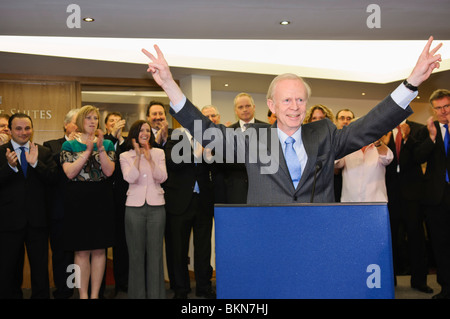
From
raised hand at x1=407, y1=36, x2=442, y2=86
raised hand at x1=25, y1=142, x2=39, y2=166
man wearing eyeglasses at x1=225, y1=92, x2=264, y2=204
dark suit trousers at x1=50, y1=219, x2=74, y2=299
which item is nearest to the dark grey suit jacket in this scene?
raised hand at x1=407, y1=36, x2=442, y2=86

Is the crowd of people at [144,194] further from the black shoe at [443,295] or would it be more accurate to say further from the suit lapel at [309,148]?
the suit lapel at [309,148]

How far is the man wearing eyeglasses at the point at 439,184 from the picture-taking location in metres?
4.41

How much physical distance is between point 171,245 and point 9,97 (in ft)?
10.5

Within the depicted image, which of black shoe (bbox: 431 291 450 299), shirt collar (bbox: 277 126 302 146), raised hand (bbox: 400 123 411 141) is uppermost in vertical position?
raised hand (bbox: 400 123 411 141)

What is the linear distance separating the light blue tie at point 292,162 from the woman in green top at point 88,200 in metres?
2.43

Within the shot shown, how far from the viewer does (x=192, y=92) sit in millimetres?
6602

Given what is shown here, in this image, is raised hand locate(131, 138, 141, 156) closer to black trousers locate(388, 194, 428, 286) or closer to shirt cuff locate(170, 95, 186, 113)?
shirt cuff locate(170, 95, 186, 113)

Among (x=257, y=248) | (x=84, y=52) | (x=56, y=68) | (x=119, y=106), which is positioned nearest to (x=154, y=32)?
(x=84, y=52)

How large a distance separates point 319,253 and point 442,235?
372 centimetres

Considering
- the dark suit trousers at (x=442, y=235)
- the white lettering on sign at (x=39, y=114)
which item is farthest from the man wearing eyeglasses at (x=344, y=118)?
the white lettering on sign at (x=39, y=114)

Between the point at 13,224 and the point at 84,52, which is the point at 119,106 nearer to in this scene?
the point at 84,52

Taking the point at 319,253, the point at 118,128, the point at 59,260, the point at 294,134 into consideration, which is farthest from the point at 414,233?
the point at 319,253

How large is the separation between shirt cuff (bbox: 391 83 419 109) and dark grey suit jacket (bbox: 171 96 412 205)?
2cm

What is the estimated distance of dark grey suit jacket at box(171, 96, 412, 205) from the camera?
1.75 m
